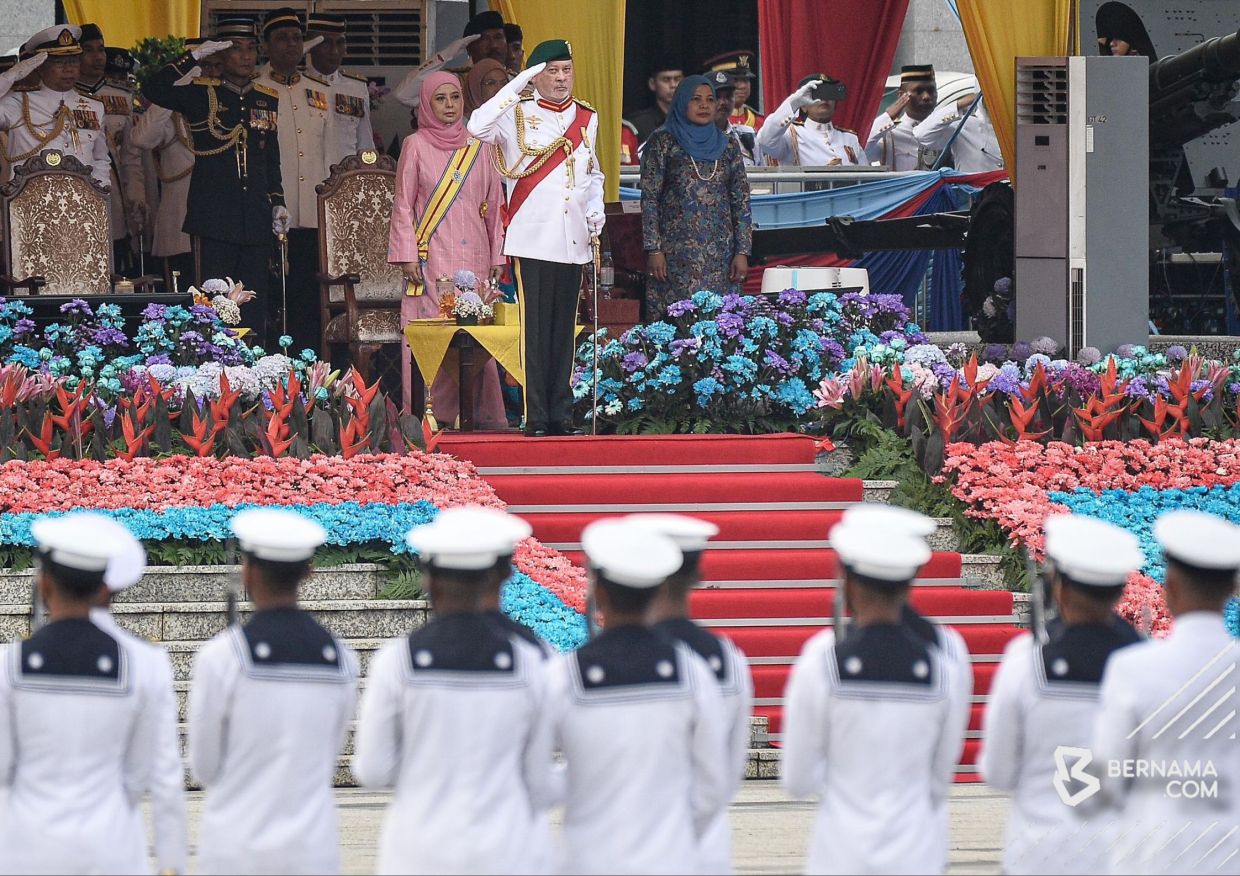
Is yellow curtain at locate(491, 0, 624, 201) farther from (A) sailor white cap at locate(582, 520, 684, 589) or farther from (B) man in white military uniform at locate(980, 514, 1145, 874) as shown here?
(B) man in white military uniform at locate(980, 514, 1145, 874)

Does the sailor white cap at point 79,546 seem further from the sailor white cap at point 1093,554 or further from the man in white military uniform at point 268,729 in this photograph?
the sailor white cap at point 1093,554

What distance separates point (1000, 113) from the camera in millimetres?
13016

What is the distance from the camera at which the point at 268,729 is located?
183 inches

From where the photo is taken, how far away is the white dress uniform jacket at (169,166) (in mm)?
13289

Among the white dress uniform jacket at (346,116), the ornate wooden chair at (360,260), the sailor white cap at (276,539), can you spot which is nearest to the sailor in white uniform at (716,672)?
the sailor white cap at (276,539)

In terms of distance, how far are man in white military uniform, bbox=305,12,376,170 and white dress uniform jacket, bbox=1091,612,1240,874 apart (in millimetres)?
9741

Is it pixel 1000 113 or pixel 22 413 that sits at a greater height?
pixel 1000 113

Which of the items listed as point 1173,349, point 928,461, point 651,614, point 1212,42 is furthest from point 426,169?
point 651,614

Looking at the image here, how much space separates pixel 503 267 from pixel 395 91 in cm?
288

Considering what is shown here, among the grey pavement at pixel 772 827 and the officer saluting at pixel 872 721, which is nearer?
the officer saluting at pixel 872 721

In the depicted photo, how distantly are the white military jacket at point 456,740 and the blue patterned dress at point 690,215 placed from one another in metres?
7.57

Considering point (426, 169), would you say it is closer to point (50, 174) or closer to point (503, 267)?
point (503, 267)

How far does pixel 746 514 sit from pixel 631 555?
17.3ft

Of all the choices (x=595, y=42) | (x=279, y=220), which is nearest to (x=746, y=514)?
(x=279, y=220)
